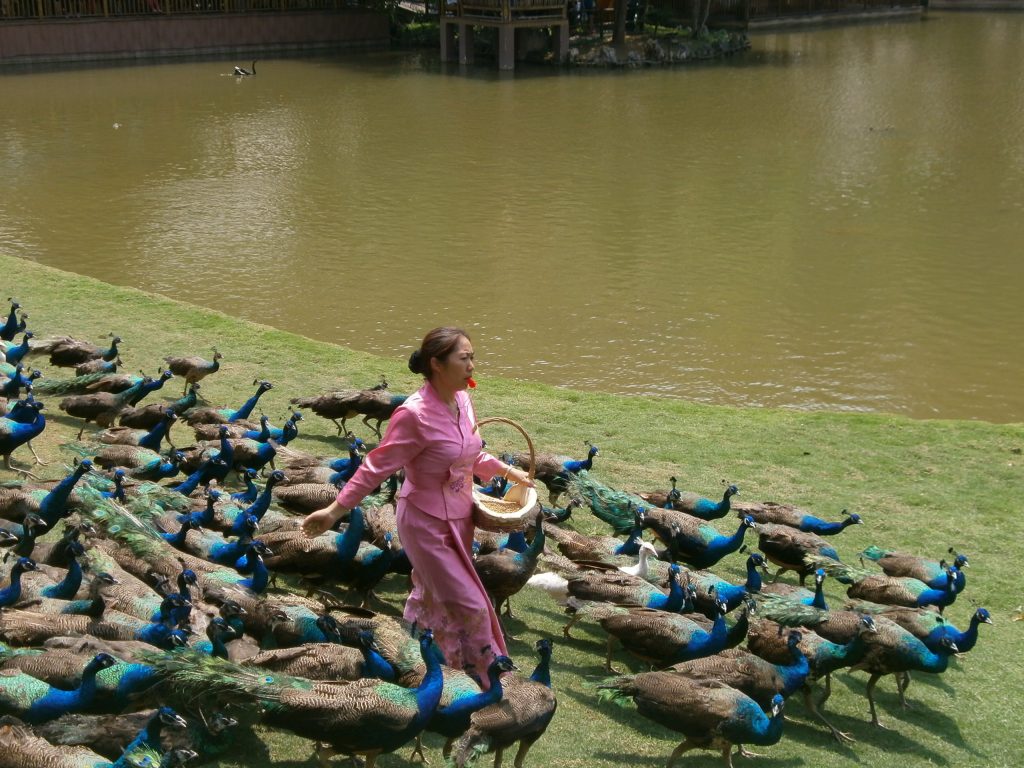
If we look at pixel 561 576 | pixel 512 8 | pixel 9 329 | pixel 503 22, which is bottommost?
pixel 561 576

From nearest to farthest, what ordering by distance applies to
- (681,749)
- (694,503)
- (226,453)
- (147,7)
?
(681,749) < (226,453) < (694,503) < (147,7)

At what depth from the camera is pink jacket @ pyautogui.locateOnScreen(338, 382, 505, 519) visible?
17.3ft

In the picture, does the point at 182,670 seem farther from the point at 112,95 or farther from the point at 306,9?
the point at 306,9

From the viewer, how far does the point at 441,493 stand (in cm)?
545

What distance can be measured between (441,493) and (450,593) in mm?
493

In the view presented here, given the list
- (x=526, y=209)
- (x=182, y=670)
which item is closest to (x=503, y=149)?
(x=526, y=209)

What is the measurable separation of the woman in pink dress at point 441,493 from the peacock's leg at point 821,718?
1950 mm

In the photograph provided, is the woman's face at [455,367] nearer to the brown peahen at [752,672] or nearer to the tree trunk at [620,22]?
the brown peahen at [752,672]

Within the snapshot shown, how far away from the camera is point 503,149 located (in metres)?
25.5

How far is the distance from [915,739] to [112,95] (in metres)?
29.9

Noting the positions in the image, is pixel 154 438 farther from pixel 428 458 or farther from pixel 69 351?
pixel 428 458

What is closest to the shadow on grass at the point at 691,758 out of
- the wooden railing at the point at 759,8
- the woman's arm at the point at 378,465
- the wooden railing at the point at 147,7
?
the woman's arm at the point at 378,465

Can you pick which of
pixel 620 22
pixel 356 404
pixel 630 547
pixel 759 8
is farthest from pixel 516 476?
pixel 759 8

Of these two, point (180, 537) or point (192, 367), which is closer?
point (180, 537)
